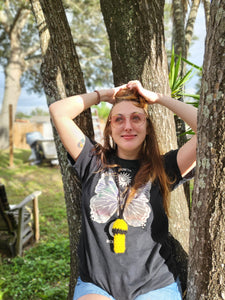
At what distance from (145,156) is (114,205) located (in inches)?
16.6

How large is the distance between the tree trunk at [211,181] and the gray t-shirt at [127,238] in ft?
0.84

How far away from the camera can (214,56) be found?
1314 millimetres

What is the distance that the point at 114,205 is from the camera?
6.16ft

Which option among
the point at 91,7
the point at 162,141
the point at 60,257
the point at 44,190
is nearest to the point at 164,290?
the point at 162,141

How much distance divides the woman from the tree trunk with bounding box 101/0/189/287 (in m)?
0.32

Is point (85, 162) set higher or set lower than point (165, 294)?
higher

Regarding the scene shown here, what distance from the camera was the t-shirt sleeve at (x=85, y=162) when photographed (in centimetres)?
201

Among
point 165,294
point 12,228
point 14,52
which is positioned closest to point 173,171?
point 165,294

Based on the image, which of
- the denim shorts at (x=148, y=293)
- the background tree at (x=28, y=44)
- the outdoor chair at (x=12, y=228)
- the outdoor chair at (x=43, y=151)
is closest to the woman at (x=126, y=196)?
the denim shorts at (x=148, y=293)

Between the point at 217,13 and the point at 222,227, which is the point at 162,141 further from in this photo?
the point at 217,13

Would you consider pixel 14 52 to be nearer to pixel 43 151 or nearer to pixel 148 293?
pixel 43 151

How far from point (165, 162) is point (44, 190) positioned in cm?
656

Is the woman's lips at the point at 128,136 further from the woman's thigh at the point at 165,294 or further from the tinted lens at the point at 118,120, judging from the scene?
the woman's thigh at the point at 165,294

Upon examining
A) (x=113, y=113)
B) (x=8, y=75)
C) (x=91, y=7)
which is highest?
(x=91, y=7)
